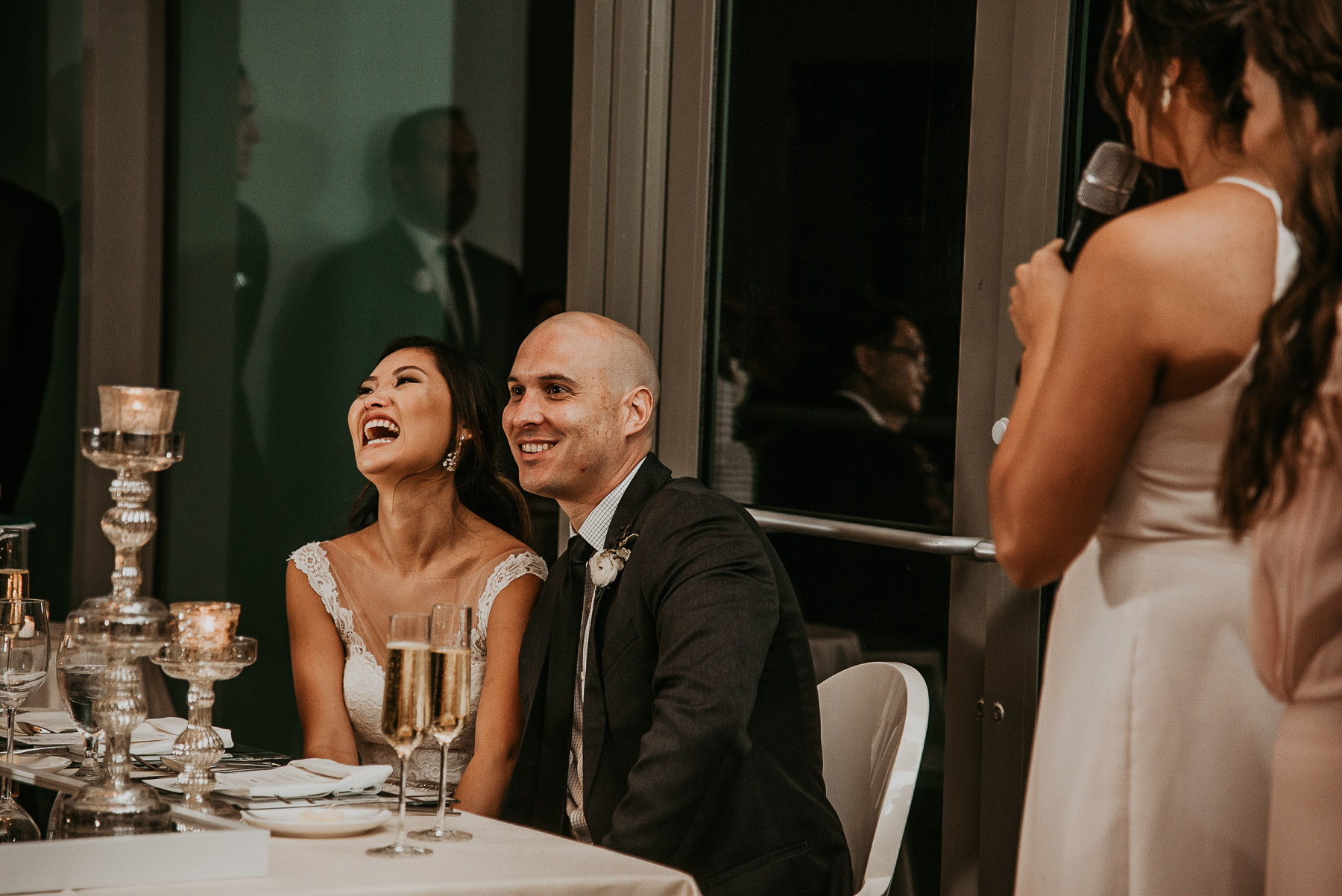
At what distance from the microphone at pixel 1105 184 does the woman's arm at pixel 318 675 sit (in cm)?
159

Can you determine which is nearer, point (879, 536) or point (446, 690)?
point (446, 690)

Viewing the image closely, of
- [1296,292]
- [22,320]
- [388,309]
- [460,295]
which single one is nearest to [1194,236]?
[1296,292]

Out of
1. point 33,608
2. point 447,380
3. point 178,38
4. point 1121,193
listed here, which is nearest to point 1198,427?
point 1121,193

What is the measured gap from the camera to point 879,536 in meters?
2.75

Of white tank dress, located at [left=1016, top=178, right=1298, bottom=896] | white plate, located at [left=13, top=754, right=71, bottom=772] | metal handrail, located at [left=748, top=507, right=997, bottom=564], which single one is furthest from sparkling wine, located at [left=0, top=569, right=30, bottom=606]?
white tank dress, located at [left=1016, top=178, right=1298, bottom=896]

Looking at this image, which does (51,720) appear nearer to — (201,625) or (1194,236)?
(201,625)

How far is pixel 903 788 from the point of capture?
6.86 feet

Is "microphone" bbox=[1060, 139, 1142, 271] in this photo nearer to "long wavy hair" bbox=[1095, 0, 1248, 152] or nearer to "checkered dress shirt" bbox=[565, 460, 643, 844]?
"long wavy hair" bbox=[1095, 0, 1248, 152]

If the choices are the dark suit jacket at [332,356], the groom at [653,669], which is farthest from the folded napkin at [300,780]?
the dark suit jacket at [332,356]

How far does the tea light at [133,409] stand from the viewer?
4.94 feet

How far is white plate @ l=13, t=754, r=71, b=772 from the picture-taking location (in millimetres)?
1877

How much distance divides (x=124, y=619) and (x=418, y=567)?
3.89 feet

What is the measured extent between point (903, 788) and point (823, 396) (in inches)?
40.3

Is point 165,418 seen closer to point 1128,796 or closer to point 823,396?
point 1128,796
